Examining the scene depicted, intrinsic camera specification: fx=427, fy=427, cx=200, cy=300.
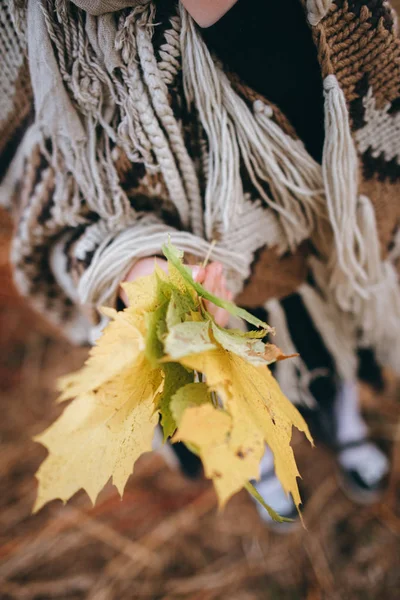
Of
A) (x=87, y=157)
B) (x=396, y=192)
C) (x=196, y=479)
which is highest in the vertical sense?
(x=87, y=157)

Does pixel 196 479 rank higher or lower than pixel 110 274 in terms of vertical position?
lower

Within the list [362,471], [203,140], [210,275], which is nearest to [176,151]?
[203,140]

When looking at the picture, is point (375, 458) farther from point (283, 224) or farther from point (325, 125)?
point (325, 125)

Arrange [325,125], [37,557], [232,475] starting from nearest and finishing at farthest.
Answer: [232,475], [325,125], [37,557]

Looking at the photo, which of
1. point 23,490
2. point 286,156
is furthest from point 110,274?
point 23,490

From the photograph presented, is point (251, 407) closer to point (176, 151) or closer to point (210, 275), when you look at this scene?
point (210, 275)

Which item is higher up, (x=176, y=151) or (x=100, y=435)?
(x=176, y=151)

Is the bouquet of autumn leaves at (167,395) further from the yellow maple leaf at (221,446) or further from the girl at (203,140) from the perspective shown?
the girl at (203,140)

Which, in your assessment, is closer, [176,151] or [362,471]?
[176,151]
